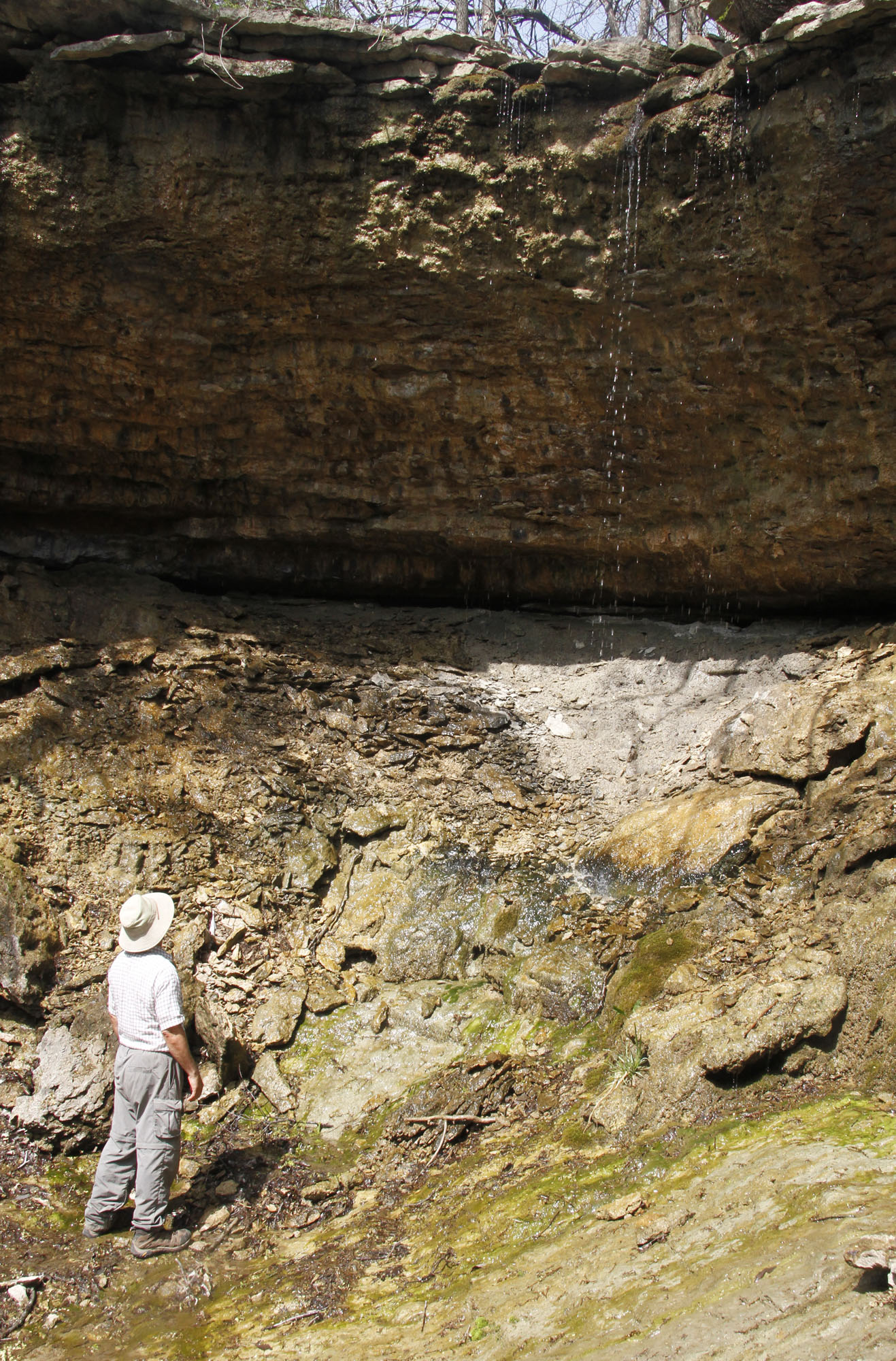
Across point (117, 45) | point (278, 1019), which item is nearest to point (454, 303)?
point (117, 45)

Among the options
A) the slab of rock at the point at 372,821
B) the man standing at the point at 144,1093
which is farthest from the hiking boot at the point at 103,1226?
the slab of rock at the point at 372,821

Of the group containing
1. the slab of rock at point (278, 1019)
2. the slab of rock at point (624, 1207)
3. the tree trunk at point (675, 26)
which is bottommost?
the slab of rock at point (278, 1019)

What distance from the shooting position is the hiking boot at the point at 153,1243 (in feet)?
12.0

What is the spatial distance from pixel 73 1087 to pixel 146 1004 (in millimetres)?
891

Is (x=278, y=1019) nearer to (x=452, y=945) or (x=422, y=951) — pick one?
(x=422, y=951)

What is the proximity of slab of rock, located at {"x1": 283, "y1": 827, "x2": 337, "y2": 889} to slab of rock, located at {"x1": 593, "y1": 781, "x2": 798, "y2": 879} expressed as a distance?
1674mm

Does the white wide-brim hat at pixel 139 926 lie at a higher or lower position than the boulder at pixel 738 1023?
higher

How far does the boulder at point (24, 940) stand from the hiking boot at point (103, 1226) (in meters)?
1.20

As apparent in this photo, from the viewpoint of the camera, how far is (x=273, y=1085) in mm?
4609

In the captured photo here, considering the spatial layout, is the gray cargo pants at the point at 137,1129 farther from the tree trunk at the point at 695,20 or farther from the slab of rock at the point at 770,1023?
the tree trunk at the point at 695,20

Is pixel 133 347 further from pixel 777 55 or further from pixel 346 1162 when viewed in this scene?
pixel 346 1162

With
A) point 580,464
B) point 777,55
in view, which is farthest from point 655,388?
point 777,55

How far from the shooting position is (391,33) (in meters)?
5.59

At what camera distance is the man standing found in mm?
3730
